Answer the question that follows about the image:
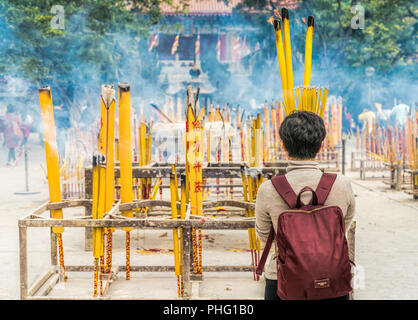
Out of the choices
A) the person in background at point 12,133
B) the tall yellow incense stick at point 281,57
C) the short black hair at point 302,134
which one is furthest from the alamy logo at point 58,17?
the short black hair at point 302,134

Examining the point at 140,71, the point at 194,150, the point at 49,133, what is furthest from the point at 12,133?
the point at 194,150

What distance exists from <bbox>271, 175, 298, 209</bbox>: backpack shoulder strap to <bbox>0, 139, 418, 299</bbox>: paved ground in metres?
1.60

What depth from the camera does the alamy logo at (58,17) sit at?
10254 mm

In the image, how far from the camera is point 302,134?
72.5 inches

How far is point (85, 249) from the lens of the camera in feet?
14.3

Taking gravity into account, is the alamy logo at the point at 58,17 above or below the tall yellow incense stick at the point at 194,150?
above

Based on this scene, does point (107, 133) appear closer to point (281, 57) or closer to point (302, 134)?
point (281, 57)

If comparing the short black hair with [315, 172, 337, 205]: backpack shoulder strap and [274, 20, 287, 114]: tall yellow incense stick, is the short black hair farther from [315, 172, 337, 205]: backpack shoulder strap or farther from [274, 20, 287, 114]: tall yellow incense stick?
[274, 20, 287, 114]: tall yellow incense stick

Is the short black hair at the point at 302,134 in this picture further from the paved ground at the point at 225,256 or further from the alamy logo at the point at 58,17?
the alamy logo at the point at 58,17

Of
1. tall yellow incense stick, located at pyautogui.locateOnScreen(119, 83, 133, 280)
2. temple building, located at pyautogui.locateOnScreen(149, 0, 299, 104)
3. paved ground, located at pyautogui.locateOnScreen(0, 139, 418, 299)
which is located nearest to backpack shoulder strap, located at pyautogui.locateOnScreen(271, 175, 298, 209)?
tall yellow incense stick, located at pyautogui.locateOnScreen(119, 83, 133, 280)

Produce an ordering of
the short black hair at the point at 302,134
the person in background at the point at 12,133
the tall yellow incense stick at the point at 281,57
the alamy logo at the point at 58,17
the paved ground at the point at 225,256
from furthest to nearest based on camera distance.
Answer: the person in background at the point at 12,133, the alamy logo at the point at 58,17, the paved ground at the point at 225,256, the tall yellow incense stick at the point at 281,57, the short black hair at the point at 302,134

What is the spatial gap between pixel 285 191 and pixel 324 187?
138mm

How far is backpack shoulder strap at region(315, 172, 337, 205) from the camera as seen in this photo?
180 centimetres
